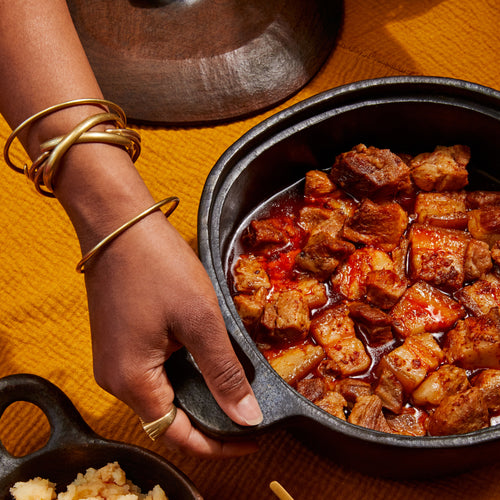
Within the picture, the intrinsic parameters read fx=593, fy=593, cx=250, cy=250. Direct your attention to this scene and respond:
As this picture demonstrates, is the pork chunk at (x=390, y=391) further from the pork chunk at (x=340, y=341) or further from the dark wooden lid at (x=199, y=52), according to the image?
the dark wooden lid at (x=199, y=52)

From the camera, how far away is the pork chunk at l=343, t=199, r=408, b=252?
5.65 ft

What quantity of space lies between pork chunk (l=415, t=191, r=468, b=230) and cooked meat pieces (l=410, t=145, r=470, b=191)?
34mm

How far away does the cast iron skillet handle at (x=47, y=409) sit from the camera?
1.43 meters

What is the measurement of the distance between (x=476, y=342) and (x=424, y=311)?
17cm

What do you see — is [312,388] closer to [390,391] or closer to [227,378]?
[390,391]

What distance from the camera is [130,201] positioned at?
127 cm

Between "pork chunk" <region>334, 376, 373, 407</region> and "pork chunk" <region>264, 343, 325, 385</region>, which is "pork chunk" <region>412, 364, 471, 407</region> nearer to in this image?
"pork chunk" <region>334, 376, 373, 407</region>

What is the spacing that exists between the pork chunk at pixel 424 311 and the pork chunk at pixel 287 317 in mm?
250

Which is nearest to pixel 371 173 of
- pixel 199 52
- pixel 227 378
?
pixel 227 378

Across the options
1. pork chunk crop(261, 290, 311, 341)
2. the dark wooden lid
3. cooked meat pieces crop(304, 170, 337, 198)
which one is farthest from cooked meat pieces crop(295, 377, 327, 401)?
the dark wooden lid

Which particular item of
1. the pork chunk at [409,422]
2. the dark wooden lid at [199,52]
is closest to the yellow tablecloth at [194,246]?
the dark wooden lid at [199,52]

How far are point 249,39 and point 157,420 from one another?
1.57 meters

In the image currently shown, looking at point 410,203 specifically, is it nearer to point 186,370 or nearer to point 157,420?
point 186,370

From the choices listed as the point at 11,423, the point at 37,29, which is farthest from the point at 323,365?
the point at 37,29
